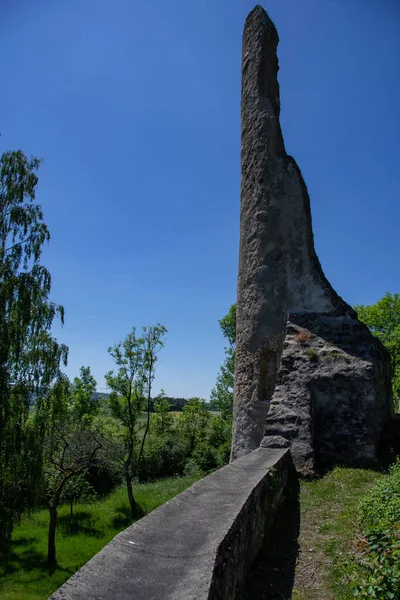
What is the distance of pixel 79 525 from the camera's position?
2064 cm

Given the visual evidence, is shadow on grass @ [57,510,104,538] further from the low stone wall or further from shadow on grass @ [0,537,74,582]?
the low stone wall

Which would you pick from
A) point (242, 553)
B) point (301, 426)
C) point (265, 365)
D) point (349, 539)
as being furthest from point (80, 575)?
point (265, 365)

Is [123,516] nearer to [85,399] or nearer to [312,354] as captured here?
[312,354]

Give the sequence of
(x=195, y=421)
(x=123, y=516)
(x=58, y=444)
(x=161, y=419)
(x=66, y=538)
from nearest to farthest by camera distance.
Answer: (x=58, y=444), (x=66, y=538), (x=123, y=516), (x=195, y=421), (x=161, y=419)

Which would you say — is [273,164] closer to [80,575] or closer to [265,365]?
[265,365]

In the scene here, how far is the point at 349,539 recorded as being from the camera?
149 inches

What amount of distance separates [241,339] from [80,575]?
7.15 meters

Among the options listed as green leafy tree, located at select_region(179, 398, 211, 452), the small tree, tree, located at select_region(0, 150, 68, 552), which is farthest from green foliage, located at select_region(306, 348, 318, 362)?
green leafy tree, located at select_region(179, 398, 211, 452)

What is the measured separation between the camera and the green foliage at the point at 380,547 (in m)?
2.42

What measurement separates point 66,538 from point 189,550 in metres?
19.9

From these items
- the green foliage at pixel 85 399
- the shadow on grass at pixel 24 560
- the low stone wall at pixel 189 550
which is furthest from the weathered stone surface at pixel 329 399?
the green foliage at pixel 85 399

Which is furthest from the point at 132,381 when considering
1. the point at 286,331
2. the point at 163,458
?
the point at 286,331

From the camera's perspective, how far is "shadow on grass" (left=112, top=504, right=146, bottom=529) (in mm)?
20578

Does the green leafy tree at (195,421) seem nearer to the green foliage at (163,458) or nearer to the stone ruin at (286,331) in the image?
the green foliage at (163,458)
